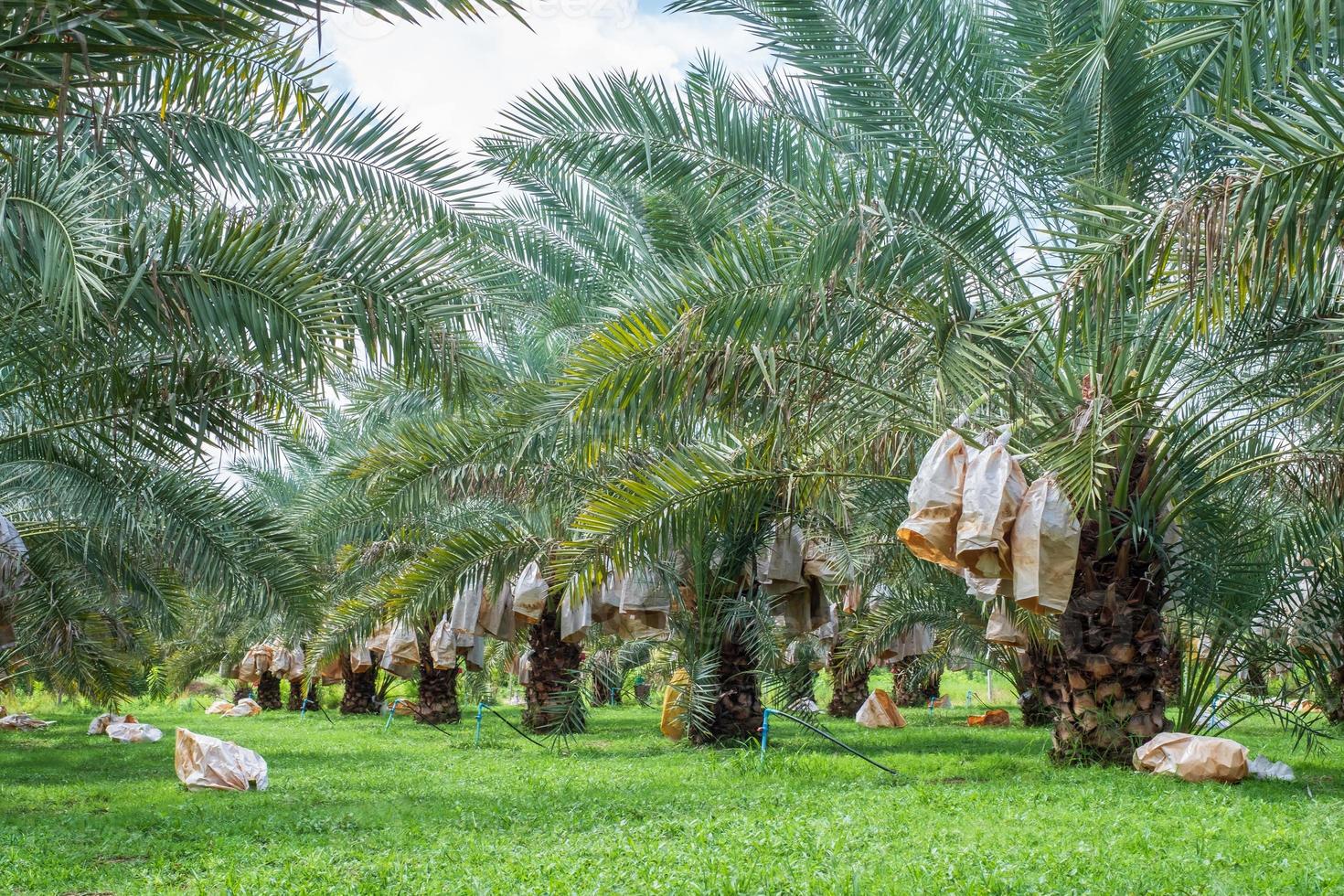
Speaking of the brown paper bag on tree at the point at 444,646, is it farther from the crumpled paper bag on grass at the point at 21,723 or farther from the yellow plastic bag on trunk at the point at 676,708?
the crumpled paper bag on grass at the point at 21,723

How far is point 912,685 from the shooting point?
24312 millimetres

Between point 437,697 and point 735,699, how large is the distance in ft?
33.8

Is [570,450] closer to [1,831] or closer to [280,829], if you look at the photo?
[280,829]

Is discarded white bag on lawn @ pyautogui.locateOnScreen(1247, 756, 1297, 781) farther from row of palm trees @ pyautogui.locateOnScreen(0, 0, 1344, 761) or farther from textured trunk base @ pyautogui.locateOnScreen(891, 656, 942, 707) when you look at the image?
textured trunk base @ pyautogui.locateOnScreen(891, 656, 942, 707)

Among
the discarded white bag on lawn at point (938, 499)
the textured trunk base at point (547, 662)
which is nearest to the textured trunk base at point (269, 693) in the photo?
the textured trunk base at point (547, 662)

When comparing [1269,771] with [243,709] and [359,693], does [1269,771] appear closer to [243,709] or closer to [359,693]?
[359,693]

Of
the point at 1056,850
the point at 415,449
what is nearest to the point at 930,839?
the point at 1056,850

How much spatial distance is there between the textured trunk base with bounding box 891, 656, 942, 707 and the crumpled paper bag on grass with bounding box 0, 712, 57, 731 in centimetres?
1630

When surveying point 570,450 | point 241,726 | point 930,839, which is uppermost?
point 570,450

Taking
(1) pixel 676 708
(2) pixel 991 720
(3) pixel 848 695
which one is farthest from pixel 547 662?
(3) pixel 848 695

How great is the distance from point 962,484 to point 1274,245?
2211 millimetres

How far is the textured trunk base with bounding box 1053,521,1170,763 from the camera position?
326 inches

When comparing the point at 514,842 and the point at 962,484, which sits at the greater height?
the point at 962,484

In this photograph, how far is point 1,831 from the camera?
23.9ft
